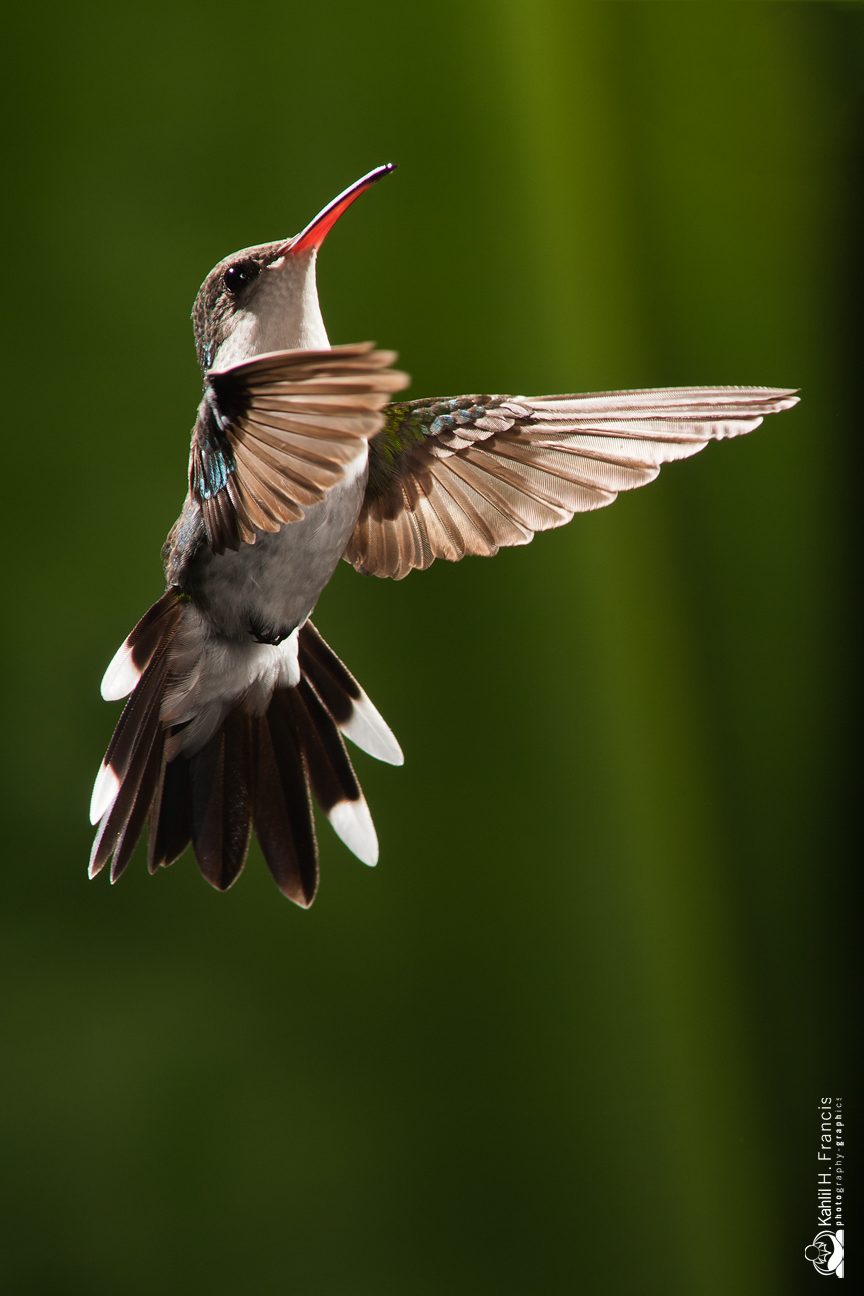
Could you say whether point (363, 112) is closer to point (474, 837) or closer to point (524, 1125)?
point (474, 837)

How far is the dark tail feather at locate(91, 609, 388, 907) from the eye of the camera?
1.50 ft

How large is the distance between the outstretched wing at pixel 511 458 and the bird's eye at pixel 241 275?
0.30ft

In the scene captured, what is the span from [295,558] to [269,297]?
0.11 meters

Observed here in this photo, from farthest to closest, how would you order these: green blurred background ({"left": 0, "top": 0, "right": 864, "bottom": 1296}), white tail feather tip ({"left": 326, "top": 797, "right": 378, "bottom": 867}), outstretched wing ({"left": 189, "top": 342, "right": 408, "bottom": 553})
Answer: green blurred background ({"left": 0, "top": 0, "right": 864, "bottom": 1296}) → white tail feather tip ({"left": 326, "top": 797, "right": 378, "bottom": 867}) → outstretched wing ({"left": 189, "top": 342, "right": 408, "bottom": 553})

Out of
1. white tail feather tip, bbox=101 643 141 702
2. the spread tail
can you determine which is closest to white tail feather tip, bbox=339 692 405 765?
the spread tail

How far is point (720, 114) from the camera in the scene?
0.67 meters

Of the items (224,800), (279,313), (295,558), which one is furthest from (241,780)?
(279,313)

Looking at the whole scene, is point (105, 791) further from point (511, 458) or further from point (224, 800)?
point (511, 458)

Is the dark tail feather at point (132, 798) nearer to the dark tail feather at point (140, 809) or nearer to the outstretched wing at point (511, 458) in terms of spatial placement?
the dark tail feather at point (140, 809)

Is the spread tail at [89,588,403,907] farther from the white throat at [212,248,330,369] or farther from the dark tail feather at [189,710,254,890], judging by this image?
the white throat at [212,248,330,369]

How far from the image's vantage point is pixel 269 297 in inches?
16.0

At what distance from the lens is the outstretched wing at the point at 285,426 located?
0.88ft

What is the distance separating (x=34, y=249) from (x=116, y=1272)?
704mm

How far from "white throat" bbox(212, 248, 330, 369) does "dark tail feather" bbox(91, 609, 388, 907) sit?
0.14 meters
